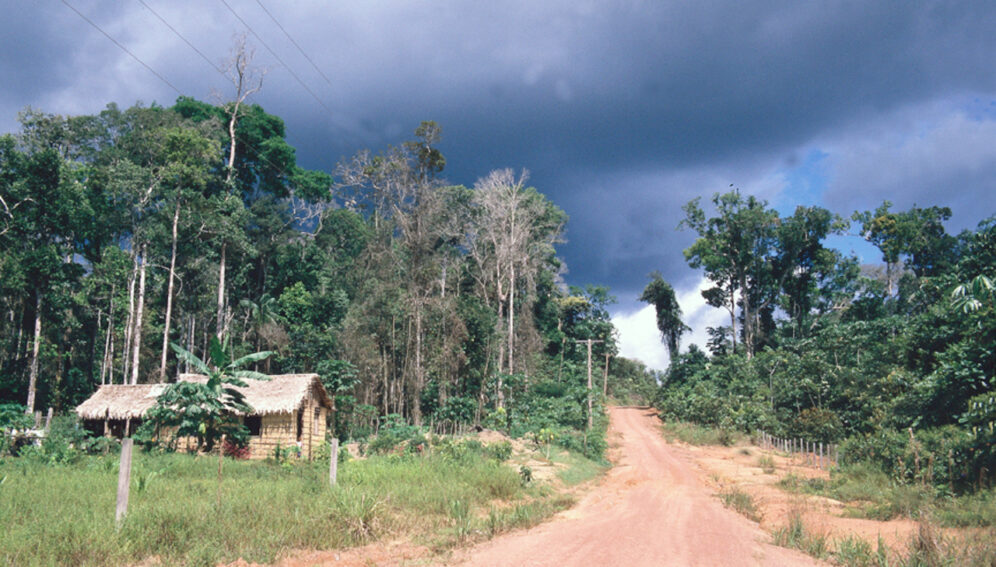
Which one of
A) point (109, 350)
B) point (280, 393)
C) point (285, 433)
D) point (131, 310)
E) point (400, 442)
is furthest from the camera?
point (109, 350)

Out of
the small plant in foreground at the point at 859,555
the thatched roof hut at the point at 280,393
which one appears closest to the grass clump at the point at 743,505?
the small plant in foreground at the point at 859,555

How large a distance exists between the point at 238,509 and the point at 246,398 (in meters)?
12.8

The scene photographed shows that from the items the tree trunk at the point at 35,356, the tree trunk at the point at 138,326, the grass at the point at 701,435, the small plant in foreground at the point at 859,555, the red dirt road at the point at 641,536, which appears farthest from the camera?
the grass at the point at 701,435

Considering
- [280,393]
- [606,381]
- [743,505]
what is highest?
[606,381]

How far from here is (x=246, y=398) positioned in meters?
20.0

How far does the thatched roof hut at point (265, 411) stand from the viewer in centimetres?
1975

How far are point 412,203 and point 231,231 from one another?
30.8 feet

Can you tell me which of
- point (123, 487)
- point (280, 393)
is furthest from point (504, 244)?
point (123, 487)

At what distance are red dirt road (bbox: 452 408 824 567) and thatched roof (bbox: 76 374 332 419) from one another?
10.8m

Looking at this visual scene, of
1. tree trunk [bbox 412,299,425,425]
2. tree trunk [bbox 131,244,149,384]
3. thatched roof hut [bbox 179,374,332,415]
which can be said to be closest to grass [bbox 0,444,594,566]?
thatched roof hut [bbox 179,374,332,415]

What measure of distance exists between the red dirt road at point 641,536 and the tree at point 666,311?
36.9 meters

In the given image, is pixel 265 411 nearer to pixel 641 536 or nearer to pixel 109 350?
pixel 641 536

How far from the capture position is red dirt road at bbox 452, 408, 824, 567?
773cm

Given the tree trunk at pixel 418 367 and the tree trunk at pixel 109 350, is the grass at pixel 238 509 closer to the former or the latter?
the tree trunk at pixel 418 367
